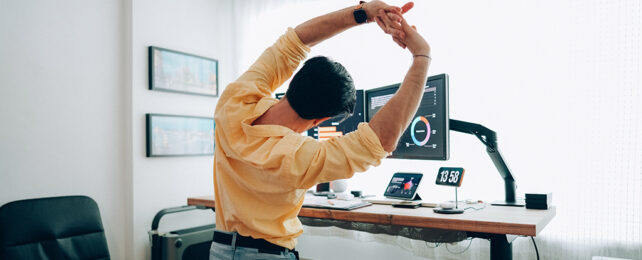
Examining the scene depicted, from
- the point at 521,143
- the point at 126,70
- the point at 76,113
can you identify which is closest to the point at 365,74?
the point at 521,143

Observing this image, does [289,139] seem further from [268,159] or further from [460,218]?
[460,218]

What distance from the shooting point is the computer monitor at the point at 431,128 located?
5.65ft

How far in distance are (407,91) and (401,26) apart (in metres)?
0.23

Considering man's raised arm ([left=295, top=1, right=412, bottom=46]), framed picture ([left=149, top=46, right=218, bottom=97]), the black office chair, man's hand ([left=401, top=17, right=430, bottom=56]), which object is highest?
framed picture ([left=149, top=46, right=218, bottom=97])

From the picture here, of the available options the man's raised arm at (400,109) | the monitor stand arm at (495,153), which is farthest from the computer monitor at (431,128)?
the man's raised arm at (400,109)

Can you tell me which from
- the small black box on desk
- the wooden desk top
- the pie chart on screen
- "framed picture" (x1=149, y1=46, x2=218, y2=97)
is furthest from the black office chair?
the small black box on desk

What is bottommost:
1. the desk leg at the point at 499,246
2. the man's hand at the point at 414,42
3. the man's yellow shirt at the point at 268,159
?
the desk leg at the point at 499,246

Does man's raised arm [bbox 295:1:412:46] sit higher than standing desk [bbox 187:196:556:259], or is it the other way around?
man's raised arm [bbox 295:1:412:46]

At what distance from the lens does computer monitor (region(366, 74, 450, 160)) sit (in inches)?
67.9

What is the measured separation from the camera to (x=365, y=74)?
280 cm

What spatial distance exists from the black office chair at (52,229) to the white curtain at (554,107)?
173cm

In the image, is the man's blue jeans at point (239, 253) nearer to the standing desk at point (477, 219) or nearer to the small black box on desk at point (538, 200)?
the standing desk at point (477, 219)

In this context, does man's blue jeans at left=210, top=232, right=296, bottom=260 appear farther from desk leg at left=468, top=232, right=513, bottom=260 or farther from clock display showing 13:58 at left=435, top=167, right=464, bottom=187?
clock display showing 13:58 at left=435, top=167, right=464, bottom=187

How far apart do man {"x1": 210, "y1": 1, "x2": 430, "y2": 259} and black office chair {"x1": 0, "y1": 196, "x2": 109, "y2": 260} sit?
1563 mm
